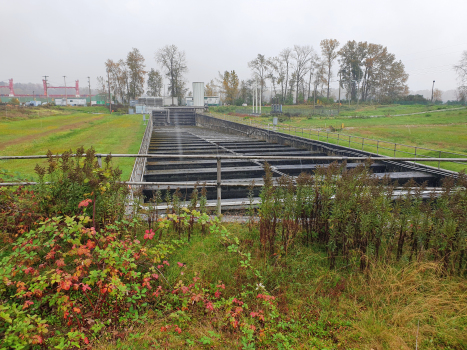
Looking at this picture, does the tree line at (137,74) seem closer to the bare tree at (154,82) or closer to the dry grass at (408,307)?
the bare tree at (154,82)

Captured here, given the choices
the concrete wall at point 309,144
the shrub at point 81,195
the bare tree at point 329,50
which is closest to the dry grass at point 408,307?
the shrub at point 81,195

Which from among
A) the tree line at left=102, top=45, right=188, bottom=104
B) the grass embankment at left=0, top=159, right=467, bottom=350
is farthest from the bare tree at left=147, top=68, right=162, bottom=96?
the grass embankment at left=0, top=159, right=467, bottom=350

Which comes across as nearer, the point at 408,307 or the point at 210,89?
the point at 408,307

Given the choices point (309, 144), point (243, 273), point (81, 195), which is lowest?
point (243, 273)

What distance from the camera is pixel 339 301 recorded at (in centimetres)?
336

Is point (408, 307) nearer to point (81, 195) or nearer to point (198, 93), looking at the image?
point (81, 195)

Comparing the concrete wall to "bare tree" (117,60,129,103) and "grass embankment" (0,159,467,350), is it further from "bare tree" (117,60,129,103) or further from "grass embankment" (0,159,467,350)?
"bare tree" (117,60,129,103)

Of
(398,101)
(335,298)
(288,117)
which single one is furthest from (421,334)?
(398,101)

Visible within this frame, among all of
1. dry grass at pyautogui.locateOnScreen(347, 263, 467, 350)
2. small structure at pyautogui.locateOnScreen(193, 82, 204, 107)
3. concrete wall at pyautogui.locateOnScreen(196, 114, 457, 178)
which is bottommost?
dry grass at pyautogui.locateOnScreen(347, 263, 467, 350)

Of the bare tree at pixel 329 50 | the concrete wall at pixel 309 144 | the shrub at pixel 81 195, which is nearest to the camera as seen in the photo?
the shrub at pixel 81 195

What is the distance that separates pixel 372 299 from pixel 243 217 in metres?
2.48

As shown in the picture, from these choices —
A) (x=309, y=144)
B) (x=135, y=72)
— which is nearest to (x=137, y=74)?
(x=135, y=72)

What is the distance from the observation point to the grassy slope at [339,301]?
287cm

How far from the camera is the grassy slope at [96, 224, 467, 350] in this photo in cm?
287
